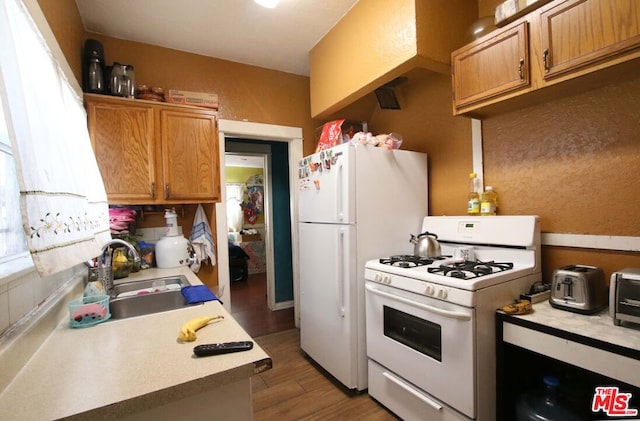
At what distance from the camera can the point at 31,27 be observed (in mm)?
1025

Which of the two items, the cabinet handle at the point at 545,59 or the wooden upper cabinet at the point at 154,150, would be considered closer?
the cabinet handle at the point at 545,59

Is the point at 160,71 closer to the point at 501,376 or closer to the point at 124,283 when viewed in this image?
the point at 124,283

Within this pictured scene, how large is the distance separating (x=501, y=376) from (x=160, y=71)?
3084 millimetres

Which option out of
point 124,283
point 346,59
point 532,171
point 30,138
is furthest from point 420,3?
point 124,283

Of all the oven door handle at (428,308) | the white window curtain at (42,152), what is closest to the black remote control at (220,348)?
the white window curtain at (42,152)

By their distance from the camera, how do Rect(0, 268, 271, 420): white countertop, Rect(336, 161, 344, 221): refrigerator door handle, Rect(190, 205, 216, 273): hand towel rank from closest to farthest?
Rect(0, 268, 271, 420): white countertop → Rect(336, 161, 344, 221): refrigerator door handle → Rect(190, 205, 216, 273): hand towel

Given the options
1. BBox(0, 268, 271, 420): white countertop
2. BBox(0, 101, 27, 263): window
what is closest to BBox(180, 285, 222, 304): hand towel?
BBox(0, 268, 271, 420): white countertop

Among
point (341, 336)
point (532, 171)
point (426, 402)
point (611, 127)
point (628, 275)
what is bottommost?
point (426, 402)

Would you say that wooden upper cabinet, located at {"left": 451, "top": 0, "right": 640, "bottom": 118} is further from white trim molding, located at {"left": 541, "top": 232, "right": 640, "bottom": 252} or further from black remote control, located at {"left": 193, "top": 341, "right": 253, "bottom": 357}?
black remote control, located at {"left": 193, "top": 341, "right": 253, "bottom": 357}

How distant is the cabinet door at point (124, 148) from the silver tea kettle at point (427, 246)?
1.88 metres

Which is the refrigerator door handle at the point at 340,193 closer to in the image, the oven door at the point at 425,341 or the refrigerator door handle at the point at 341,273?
the refrigerator door handle at the point at 341,273

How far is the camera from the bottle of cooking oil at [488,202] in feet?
6.29

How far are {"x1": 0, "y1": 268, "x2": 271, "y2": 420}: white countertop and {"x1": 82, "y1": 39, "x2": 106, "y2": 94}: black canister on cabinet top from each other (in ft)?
5.24

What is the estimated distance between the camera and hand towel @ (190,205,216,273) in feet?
8.15
